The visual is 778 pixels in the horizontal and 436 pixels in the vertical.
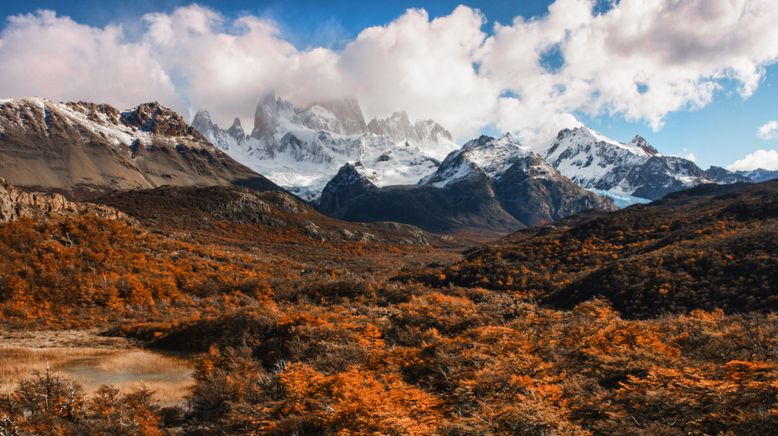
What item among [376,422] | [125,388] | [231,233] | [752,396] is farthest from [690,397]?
[231,233]

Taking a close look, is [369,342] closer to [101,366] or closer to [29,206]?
[101,366]

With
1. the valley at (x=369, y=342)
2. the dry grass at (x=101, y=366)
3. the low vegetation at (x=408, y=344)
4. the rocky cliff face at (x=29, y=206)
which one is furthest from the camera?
the rocky cliff face at (x=29, y=206)

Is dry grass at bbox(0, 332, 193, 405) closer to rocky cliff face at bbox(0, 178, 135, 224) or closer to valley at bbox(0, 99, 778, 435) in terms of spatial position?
valley at bbox(0, 99, 778, 435)

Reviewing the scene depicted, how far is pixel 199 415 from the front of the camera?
44.3 ft

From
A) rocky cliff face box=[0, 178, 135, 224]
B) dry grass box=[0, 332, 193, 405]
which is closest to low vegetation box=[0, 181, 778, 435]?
dry grass box=[0, 332, 193, 405]

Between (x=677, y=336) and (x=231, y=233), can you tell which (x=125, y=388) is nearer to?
(x=677, y=336)

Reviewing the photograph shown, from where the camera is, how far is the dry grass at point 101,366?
1597 centimetres

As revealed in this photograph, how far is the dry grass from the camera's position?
16.0 meters

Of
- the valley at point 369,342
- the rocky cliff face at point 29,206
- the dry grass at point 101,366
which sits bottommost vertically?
the dry grass at point 101,366

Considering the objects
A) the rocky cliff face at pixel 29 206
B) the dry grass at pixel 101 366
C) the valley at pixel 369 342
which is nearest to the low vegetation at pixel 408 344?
the valley at pixel 369 342

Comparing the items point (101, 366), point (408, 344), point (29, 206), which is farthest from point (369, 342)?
point (29, 206)

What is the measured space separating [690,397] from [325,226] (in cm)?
11122

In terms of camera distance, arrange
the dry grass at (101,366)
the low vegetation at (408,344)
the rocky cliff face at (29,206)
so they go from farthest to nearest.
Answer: the rocky cliff face at (29,206) → the dry grass at (101,366) → the low vegetation at (408,344)

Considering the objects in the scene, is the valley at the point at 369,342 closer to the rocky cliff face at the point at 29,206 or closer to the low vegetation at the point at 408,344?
the low vegetation at the point at 408,344
